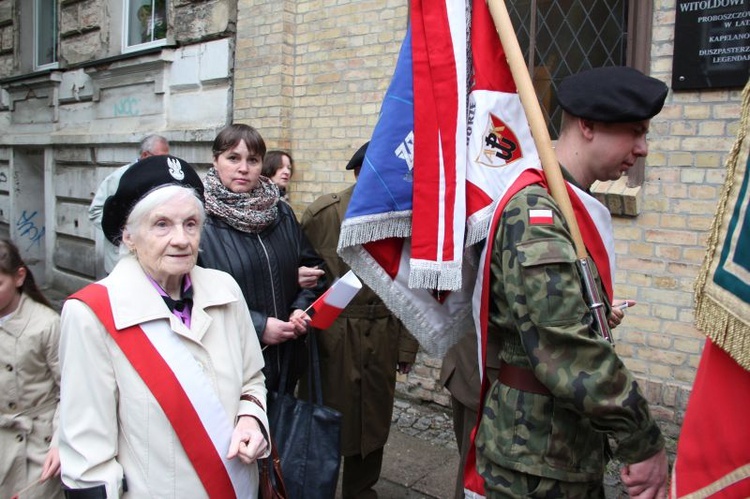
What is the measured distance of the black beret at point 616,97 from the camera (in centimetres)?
169

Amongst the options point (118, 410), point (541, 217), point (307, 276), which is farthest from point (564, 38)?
point (118, 410)

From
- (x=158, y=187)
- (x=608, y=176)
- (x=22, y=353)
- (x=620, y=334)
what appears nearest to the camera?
(x=608, y=176)

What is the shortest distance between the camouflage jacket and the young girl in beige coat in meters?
1.75

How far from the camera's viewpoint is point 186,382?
1.79m

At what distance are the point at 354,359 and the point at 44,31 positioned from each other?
9.75 metres

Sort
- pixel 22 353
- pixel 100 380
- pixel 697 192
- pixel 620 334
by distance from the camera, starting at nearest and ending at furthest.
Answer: pixel 100 380
pixel 22 353
pixel 697 192
pixel 620 334

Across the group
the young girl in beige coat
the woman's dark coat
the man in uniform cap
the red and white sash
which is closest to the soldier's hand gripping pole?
the red and white sash

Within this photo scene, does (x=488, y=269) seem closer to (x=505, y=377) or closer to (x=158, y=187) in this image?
(x=505, y=377)

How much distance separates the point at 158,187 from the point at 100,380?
63cm

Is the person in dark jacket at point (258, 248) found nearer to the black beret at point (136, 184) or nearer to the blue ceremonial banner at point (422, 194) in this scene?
the black beret at point (136, 184)

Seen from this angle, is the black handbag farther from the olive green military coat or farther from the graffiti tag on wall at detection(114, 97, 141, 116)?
the graffiti tag on wall at detection(114, 97, 141, 116)

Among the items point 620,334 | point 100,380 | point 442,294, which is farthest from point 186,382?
point 620,334

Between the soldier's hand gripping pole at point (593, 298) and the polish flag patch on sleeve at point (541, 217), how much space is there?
0.14m

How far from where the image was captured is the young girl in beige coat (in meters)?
2.41
